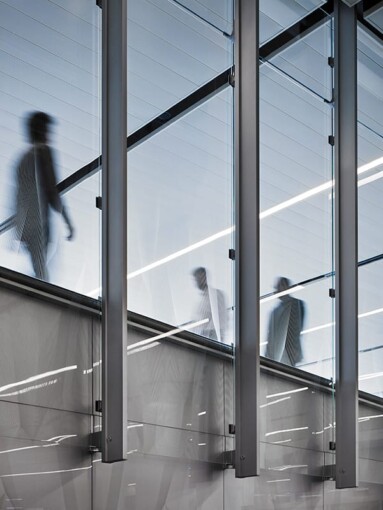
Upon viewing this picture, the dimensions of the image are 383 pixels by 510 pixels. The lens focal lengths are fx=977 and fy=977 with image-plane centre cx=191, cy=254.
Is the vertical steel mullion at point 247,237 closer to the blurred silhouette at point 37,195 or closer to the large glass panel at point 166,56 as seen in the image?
the large glass panel at point 166,56

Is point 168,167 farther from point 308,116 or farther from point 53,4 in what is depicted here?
point 308,116

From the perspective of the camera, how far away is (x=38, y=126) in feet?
21.1

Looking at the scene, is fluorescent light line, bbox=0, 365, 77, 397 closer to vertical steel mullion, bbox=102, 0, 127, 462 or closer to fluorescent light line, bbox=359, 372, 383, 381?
vertical steel mullion, bbox=102, 0, 127, 462

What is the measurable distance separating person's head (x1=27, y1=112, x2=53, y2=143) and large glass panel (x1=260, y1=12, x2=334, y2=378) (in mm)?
2498

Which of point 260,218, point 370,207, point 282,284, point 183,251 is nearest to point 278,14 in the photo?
point 260,218

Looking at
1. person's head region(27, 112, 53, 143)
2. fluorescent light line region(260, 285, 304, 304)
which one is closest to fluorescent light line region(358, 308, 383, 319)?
fluorescent light line region(260, 285, 304, 304)

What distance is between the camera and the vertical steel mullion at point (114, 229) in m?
6.42

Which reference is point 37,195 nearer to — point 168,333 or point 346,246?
point 168,333

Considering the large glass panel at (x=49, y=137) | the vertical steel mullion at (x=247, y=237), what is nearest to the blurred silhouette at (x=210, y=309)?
the vertical steel mullion at (x=247, y=237)

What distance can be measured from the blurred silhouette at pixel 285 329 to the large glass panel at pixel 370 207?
Answer: 1080 mm


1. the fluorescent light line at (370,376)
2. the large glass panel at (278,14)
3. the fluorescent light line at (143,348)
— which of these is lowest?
the fluorescent light line at (370,376)

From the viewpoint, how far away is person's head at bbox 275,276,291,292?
8.47 metres

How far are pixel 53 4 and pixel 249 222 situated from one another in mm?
2400

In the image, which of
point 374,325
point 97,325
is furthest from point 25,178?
point 374,325
